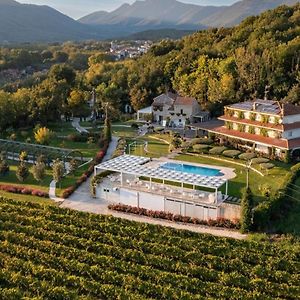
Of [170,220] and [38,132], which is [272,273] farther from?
[38,132]

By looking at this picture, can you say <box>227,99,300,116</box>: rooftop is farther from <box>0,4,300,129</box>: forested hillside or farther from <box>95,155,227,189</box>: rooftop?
<box>95,155,227,189</box>: rooftop

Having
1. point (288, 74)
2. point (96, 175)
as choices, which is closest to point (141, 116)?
point (288, 74)

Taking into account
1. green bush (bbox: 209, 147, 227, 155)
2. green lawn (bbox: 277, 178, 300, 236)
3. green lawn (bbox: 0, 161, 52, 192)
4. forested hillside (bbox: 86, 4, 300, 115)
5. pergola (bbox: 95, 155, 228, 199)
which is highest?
forested hillside (bbox: 86, 4, 300, 115)

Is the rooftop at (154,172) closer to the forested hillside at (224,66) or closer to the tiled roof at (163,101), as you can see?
the tiled roof at (163,101)

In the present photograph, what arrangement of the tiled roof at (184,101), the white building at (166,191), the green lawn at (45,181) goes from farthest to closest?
the tiled roof at (184,101), the green lawn at (45,181), the white building at (166,191)

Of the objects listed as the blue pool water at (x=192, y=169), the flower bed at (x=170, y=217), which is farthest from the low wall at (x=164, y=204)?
the blue pool water at (x=192, y=169)

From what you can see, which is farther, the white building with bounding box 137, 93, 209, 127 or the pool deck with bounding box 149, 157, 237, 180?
the white building with bounding box 137, 93, 209, 127

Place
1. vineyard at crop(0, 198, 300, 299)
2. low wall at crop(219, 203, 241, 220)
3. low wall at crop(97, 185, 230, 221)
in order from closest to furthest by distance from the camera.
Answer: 1. vineyard at crop(0, 198, 300, 299)
2. low wall at crop(219, 203, 241, 220)
3. low wall at crop(97, 185, 230, 221)

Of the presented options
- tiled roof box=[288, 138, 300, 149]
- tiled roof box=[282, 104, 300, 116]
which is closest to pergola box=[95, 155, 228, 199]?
tiled roof box=[288, 138, 300, 149]

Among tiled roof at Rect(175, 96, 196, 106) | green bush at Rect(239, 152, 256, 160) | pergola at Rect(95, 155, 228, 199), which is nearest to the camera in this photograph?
pergola at Rect(95, 155, 228, 199)
